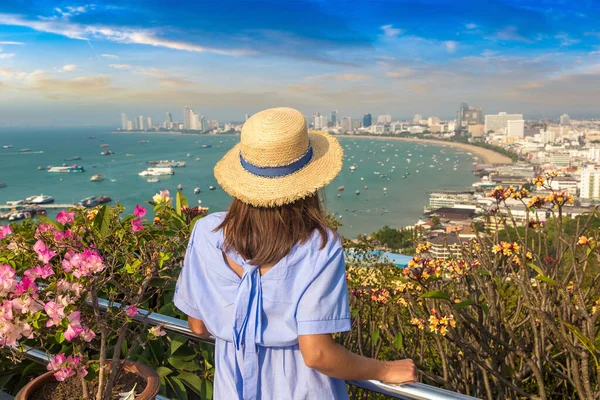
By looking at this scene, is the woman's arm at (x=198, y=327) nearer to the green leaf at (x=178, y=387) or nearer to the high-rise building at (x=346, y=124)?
the green leaf at (x=178, y=387)

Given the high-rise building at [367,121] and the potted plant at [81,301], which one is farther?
the high-rise building at [367,121]

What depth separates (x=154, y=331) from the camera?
3.18ft

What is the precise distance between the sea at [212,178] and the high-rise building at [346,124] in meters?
17.6

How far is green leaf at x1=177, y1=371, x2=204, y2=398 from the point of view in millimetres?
1293

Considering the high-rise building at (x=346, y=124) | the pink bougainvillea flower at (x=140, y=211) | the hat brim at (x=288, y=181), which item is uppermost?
the high-rise building at (x=346, y=124)

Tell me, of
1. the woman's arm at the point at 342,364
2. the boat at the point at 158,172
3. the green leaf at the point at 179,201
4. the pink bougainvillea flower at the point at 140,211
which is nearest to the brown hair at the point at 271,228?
the woman's arm at the point at 342,364

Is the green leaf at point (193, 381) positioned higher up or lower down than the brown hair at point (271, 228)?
lower down

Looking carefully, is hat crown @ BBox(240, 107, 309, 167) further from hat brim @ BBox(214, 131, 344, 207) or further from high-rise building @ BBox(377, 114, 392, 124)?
high-rise building @ BBox(377, 114, 392, 124)

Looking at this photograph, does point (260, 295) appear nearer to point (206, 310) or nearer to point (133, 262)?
point (206, 310)

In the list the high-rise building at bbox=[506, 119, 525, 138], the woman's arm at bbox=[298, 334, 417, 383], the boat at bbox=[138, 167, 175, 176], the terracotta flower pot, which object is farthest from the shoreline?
the woman's arm at bbox=[298, 334, 417, 383]

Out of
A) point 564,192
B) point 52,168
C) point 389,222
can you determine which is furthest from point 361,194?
point 564,192

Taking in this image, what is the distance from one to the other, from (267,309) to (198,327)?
23 centimetres

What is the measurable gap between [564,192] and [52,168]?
48710mm

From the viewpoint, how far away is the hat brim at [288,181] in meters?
0.66
